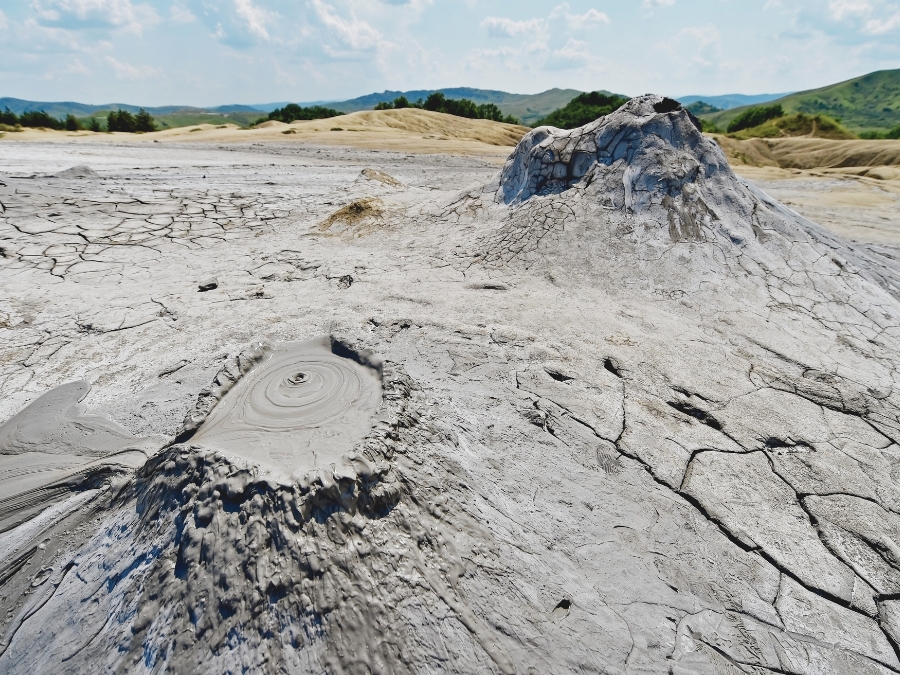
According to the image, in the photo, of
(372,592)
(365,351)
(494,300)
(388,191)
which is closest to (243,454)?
(372,592)

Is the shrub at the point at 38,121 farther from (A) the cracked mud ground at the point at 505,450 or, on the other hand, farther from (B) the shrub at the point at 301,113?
(A) the cracked mud ground at the point at 505,450

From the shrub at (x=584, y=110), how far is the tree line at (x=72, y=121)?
26.1 metres

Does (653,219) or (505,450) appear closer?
(505,450)

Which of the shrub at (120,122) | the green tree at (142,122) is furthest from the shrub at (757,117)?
the shrub at (120,122)

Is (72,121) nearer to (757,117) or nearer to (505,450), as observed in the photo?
(505,450)

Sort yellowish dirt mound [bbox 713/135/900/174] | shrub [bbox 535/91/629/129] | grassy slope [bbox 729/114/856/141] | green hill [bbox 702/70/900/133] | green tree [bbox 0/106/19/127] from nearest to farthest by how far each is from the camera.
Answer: yellowish dirt mound [bbox 713/135/900/174] < green tree [bbox 0/106/19/127] < grassy slope [bbox 729/114/856/141] < shrub [bbox 535/91/629/129] < green hill [bbox 702/70/900/133]

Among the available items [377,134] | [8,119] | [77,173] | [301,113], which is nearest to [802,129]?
[377,134]

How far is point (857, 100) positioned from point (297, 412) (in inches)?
3858

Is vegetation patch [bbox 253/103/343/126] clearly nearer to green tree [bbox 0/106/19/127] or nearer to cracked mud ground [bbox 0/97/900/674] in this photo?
green tree [bbox 0/106/19/127]

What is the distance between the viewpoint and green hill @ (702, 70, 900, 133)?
59.9 meters

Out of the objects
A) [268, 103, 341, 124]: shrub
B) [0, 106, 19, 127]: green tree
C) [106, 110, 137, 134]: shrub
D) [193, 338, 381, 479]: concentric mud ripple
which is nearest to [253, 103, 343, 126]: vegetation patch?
[268, 103, 341, 124]: shrub

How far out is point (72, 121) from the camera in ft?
79.7

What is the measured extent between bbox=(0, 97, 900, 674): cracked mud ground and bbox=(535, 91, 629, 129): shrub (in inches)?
1048

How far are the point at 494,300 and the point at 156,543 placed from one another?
3.63 m
